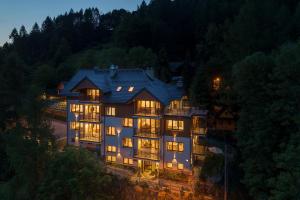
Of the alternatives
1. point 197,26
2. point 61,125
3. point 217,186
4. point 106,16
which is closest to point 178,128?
point 217,186

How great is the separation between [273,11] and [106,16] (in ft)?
303

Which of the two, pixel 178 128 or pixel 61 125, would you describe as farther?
pixel 61 125

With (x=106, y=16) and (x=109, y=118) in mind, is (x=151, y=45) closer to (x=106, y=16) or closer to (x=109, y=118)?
(x=109, y=118)

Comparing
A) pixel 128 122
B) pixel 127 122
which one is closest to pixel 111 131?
pixel 127 122

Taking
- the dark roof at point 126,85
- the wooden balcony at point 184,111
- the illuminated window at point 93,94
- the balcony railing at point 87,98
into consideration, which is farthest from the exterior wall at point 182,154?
the illuminated window at point 93,94

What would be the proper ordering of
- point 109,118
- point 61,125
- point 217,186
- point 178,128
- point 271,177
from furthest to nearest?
1. point 61,125
2. point 109,118
3. point 178,128
4. point 217,186
5. point 271,177

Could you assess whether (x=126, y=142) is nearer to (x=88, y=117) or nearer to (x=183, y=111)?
(x=88, y=117)

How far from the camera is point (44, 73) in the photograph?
68875 millimetres

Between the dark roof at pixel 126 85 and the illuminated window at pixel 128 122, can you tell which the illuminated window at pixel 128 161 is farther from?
the dark roof at pixel 126 85

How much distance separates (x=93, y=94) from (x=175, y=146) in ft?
36.9

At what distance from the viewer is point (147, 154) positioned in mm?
33844

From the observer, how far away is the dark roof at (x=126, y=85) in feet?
114

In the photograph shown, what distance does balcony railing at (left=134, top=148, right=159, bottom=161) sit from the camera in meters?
33.6

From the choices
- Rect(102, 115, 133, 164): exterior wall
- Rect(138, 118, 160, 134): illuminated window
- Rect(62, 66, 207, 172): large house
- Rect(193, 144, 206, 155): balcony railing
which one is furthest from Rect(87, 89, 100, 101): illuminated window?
Rect(193, 144, 206, 155): balcony railing
